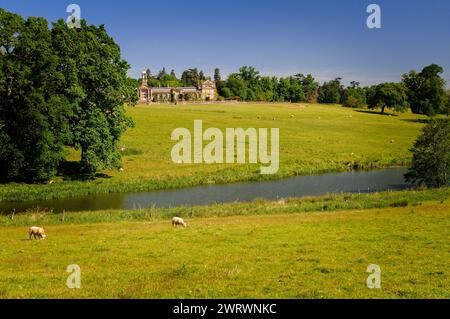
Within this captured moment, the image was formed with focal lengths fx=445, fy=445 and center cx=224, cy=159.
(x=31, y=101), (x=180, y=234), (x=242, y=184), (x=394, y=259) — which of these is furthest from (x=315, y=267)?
(x=31, y=101)

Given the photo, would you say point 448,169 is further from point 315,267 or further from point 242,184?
point 315,267

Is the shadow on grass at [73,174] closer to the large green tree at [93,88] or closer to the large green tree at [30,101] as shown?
the large green tree at [93,88]

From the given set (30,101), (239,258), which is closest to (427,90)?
(30,101)

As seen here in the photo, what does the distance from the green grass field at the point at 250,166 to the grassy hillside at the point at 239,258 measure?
19539 millimetres

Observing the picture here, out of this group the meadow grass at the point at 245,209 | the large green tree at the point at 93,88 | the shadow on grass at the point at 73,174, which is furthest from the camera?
the shadow on grass at the point at 73,174

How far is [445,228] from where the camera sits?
31797 mm

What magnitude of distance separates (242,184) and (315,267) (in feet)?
121

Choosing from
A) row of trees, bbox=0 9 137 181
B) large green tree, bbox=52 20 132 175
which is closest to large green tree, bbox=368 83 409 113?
large green tree, bbox=52 20 132 175

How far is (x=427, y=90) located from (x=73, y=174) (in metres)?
129

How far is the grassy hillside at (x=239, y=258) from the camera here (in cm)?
1836

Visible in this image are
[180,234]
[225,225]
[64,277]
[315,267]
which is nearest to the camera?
[64,277]

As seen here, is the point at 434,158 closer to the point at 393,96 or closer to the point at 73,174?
the point at 73,174

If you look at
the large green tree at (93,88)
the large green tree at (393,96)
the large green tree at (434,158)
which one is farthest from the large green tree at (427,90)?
the large green tree at (93,88)

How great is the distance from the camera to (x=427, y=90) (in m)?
149
